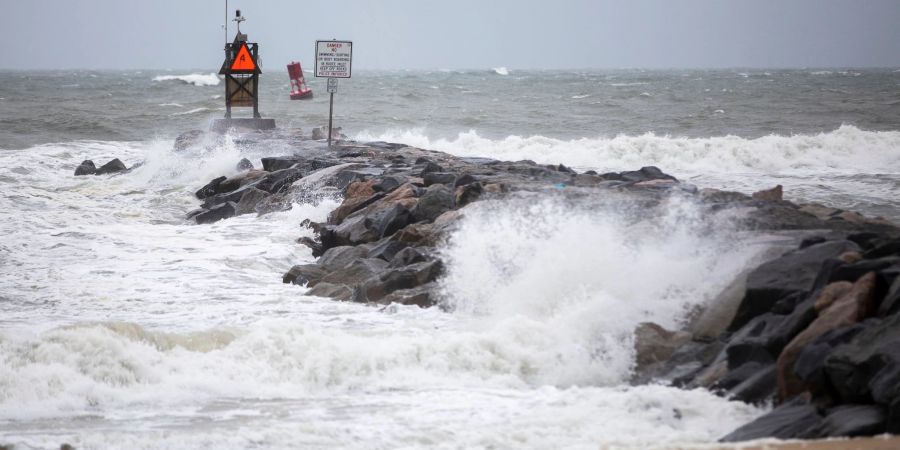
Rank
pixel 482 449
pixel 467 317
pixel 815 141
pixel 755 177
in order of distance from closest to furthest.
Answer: pixel 482 449
pixel 467 317
pixel 755 177
pixel 815 141

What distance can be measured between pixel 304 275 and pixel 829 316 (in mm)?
5625

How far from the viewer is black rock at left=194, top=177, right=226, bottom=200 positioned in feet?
54.5

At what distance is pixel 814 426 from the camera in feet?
16.1

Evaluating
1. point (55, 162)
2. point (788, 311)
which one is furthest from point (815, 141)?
point (788, 311)

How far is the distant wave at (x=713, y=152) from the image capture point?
22422 mm

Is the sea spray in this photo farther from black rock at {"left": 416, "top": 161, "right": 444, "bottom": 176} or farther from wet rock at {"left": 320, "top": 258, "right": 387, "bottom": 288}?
black rock at {"left": 416, "top": 161, "right": 444, "bottom": 176}

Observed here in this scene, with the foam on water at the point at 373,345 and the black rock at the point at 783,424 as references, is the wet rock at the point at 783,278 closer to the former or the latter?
the foam on water at the point at 373,345

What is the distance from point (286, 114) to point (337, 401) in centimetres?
3045

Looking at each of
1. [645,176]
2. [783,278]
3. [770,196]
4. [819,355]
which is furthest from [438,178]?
[819,355]

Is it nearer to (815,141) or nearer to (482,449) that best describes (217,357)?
(482,449)

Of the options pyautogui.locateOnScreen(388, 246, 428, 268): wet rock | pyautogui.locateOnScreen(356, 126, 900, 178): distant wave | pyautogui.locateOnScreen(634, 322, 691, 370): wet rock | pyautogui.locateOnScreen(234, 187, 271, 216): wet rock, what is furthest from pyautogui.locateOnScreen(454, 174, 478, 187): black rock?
pyautogui.locateOnScreen(356, 126, 900, 178): distant wave

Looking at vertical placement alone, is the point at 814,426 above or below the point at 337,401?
above

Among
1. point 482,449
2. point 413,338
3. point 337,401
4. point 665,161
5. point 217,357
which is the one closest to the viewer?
point 482,449

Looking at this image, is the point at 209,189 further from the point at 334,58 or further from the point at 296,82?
the point at 296,82
